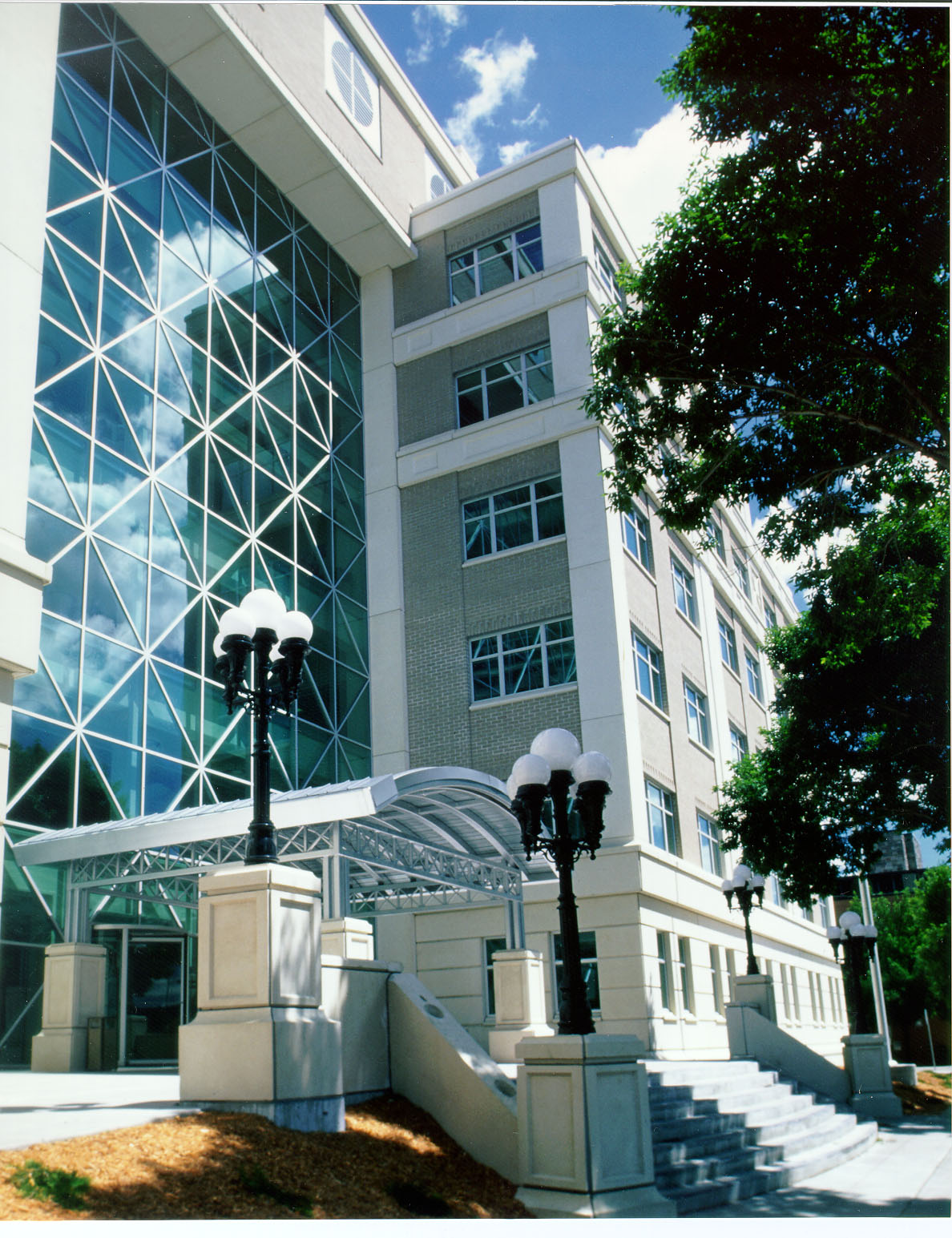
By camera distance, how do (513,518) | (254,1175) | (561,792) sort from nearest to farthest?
(254,1175)
(561,792)
(513,518)

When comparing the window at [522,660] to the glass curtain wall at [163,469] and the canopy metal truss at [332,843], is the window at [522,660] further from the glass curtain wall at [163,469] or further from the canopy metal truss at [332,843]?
the canopy metal truss at [332,843]

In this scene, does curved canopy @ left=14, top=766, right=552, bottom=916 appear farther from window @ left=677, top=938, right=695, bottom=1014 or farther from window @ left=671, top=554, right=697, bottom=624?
window @ left=671, top=554, right=697, bottom=624

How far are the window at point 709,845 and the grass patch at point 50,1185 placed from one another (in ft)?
71.3

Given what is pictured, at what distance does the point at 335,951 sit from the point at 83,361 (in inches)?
453

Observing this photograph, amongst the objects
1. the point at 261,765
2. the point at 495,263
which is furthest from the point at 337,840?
the point at 495,263

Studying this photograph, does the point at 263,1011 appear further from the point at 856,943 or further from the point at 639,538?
the point at 856,943

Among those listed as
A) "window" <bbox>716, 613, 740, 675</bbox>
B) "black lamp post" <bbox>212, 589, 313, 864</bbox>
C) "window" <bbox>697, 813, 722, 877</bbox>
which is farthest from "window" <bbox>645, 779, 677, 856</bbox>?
"black lamp post" <bbox>212, 589, 313, 864</bbox>

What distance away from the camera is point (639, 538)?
85.0 feet

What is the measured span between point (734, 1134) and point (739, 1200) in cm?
157

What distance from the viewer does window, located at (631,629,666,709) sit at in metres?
24.1

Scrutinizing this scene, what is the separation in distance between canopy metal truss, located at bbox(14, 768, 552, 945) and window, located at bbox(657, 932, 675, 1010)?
4.15 m

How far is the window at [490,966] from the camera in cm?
2175

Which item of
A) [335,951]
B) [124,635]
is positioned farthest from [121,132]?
[335,951]

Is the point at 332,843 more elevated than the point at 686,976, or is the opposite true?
the point at 332,843
